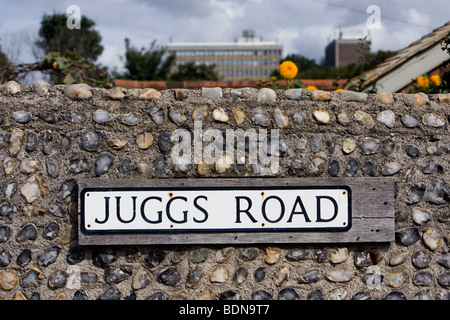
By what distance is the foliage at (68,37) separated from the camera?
→ 2422cm

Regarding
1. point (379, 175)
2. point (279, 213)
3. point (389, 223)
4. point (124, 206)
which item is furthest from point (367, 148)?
point (124, 206)

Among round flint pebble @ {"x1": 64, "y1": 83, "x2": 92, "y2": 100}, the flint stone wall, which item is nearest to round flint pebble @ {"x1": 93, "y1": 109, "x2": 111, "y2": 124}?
the flint stone wall

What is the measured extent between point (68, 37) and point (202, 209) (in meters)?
24.2

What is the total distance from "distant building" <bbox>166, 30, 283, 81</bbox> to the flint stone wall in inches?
4314

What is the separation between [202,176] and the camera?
321 centimetres

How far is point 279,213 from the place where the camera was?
316 cm

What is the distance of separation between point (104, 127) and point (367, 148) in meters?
1.54

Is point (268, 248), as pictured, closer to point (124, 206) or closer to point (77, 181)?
point (124, 206)

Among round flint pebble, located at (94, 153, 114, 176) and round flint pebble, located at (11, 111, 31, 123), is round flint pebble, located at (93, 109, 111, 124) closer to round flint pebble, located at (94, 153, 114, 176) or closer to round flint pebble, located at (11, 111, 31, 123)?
round flint pebble, located at (94, 153, 114, 176)

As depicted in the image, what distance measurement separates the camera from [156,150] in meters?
3.20
